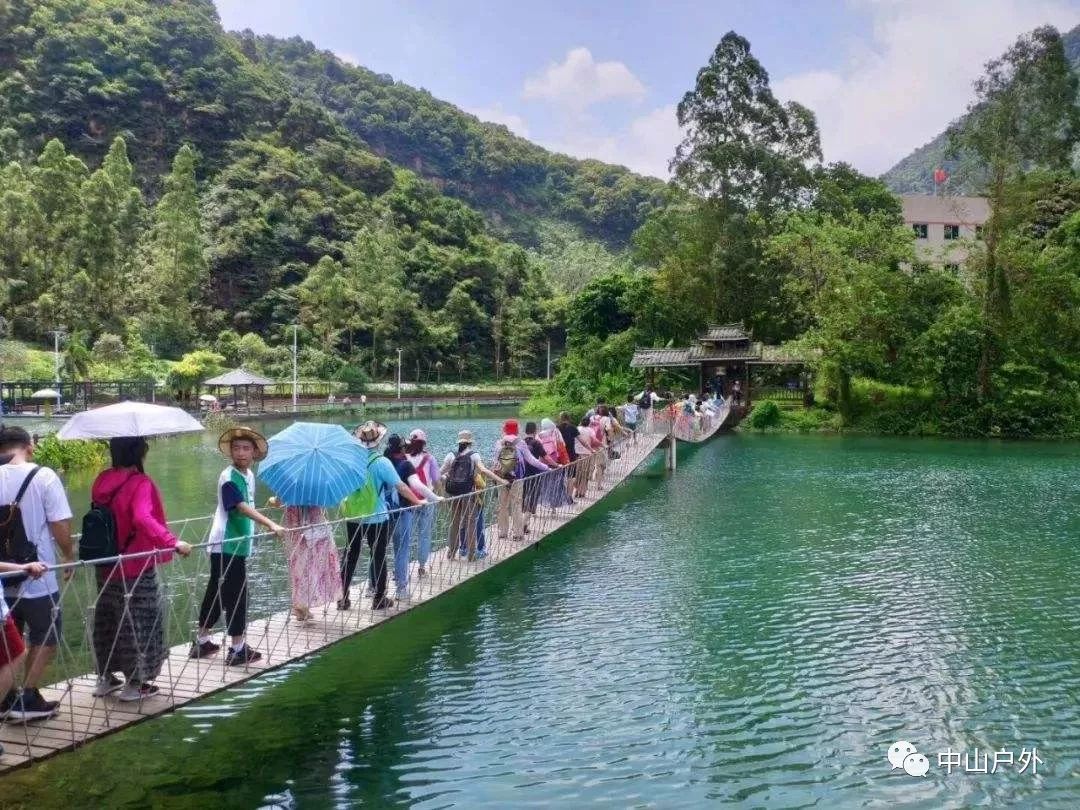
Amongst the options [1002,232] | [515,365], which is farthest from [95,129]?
[1002,232]

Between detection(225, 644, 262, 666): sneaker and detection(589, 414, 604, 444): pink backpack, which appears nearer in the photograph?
detection(225, 644, 262, 666): sneaker

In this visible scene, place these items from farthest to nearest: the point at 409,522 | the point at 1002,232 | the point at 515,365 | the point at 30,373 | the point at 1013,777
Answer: the point at 515,365, the point at 30,373, the point at 1002,232, the point at 409,522, the point at 1013,777

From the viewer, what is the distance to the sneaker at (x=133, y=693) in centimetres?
469

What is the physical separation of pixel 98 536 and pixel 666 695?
4017 millimetres

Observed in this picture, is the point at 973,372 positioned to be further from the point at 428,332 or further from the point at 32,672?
the point at 428,332

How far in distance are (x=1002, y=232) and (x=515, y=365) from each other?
4247 cm

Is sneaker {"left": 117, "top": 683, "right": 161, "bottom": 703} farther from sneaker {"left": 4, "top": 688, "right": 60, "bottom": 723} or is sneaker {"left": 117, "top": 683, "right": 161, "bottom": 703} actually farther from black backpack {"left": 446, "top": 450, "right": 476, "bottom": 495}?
black backpack {"left": 446, "top": 450, "right": 476, "bottom": 495}

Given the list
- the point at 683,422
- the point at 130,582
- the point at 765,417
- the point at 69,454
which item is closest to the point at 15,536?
the point at 130,582

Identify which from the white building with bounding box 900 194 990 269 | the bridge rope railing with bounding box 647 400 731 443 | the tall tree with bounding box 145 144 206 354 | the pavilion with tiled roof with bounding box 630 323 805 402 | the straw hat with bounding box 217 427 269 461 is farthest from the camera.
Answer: the white building with bounding box 900 194 990 269

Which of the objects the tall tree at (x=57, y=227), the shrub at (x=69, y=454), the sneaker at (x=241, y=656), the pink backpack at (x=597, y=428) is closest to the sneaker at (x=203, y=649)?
the sneaker at (x=241, y=656)

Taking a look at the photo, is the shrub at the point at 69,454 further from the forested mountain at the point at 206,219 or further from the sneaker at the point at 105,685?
the forested mountain at the point at 206,219

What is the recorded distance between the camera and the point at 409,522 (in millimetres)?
7309

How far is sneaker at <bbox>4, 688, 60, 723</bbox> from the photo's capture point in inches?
171

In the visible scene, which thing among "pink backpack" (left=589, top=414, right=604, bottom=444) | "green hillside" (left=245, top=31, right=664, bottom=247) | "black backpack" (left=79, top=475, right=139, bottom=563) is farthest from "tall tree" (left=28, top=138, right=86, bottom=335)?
"green hillside" (left=245, top=31, right=664, bottom=247)
